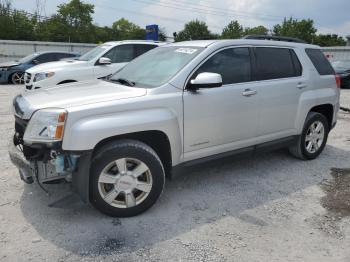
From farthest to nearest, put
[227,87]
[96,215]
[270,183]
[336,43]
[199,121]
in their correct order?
[336,43]
[270,183]
[227,87]
[199,121]
[96,215]

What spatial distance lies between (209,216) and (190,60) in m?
1.72

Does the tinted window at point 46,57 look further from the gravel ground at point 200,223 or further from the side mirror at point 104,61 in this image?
the gravel ground at point 200,223

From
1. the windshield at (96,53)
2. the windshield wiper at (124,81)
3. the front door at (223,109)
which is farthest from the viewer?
the windshield at (96,53)

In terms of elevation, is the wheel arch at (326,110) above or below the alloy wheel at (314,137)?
above

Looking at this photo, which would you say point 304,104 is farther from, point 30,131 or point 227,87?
point 30,131

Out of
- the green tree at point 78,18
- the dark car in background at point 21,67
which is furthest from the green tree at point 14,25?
the dark car in background at point 21,67

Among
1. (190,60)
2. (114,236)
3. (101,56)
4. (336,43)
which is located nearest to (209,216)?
(114,236)

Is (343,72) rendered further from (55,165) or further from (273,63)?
(55,165)

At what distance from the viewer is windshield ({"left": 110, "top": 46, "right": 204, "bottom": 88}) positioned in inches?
154

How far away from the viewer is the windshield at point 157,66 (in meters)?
3.92

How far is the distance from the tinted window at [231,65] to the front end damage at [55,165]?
1.64 metres

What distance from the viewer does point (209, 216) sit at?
3.63 m

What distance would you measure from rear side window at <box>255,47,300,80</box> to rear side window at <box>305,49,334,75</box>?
49cm

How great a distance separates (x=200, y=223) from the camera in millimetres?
3484
